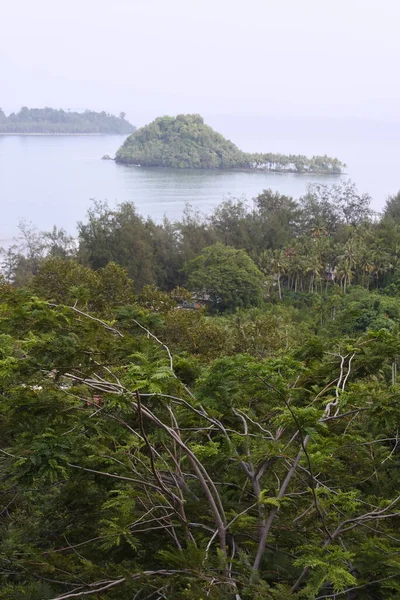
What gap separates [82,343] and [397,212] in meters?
28.3

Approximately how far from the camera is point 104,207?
73.3 feet

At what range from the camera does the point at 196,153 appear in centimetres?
5275

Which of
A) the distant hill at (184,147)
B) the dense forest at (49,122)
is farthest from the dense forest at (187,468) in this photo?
the dense forest at (49,122)

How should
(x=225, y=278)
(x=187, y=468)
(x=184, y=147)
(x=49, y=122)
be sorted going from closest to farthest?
(x=187, y=468)
(x=225, y=278)
(x=184, y=147)
(x=49, y=122)

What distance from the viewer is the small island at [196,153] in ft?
173

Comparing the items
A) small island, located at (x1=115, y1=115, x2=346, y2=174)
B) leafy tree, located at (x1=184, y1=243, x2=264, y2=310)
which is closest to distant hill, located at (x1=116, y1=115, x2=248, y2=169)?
small island, located at (x1=115, y1=115, x2=346, y2=174)

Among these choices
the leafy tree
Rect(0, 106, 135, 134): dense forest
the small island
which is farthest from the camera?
Rect(0, 106, 135, 134): dense forest

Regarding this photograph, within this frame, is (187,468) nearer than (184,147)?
Yes

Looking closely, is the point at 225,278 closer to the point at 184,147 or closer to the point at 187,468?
the point at 187,468

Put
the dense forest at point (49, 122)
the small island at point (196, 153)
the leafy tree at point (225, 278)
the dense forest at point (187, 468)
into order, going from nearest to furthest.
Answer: the dense forest at point (187, 468) → the leafy tree at point (225, 278) → the small island at point (196, 153) → the dense forest at point (49, 122)

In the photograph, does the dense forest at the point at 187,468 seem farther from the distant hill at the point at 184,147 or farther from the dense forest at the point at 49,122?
the dense forest at the point at 49,122

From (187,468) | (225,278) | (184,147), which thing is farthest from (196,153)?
(187,468)

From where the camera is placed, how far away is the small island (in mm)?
52656

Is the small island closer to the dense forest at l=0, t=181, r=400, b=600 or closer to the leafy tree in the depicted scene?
the leafy tree
